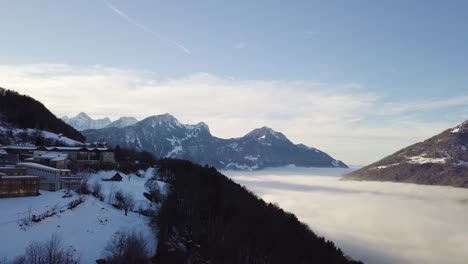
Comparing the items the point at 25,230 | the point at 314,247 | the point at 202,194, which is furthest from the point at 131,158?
the point at 25,230

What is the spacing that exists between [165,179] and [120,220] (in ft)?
225

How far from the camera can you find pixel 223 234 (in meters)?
88.3

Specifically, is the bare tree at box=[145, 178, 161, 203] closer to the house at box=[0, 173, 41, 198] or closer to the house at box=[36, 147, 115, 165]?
the house at box=[36, 147, 115, 165]

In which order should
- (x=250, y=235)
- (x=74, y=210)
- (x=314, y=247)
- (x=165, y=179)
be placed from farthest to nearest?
(x=165, y=179), (x=314, y=247), (x=250, y=235), (x=74, y=210)

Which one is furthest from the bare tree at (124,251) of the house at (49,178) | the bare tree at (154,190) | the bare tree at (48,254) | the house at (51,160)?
the house at (51,160)

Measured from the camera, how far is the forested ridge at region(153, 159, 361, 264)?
78.8 meters

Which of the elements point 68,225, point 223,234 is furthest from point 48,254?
point 223,234

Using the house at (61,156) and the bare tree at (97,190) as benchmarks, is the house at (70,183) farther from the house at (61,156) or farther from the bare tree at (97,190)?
the house at (61,156)

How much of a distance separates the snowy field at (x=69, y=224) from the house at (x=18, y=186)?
5.41 feet

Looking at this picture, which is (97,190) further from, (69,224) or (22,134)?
(22,134)

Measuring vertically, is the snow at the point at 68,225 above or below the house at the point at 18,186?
below

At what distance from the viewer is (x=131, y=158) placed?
18350 centimetres

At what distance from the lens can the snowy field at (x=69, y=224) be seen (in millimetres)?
56875

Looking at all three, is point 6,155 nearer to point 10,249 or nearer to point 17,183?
point 17,183
